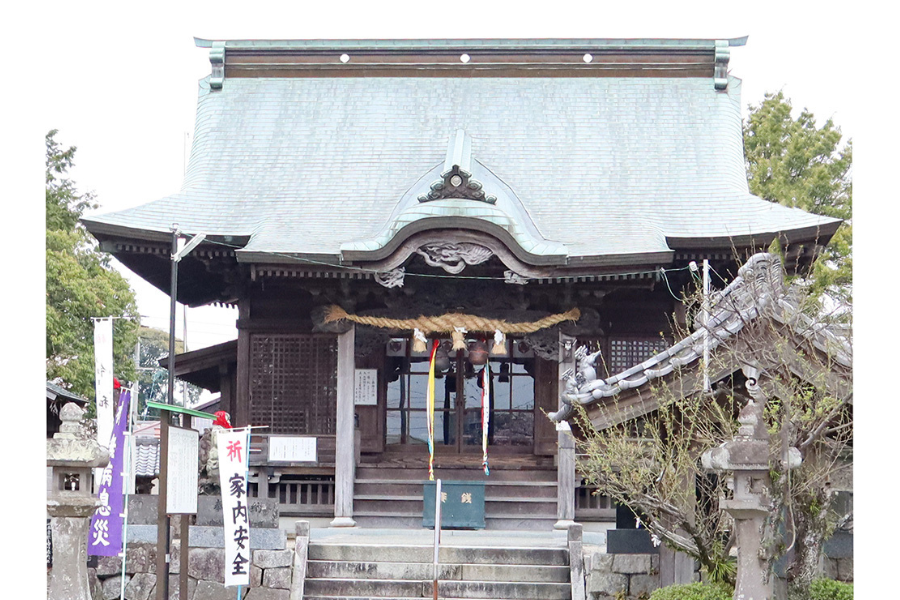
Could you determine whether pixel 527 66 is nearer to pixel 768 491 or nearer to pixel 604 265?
pixel 604 265

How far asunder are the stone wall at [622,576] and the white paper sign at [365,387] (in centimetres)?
613

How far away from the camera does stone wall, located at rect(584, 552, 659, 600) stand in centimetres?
1323

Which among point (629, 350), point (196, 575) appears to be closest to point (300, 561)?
point (196, 575)

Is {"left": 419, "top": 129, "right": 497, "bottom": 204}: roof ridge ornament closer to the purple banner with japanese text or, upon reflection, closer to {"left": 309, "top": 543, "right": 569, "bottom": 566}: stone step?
{"left": 309, "top": 543, "right": 569, "bottom": 566}: stone step

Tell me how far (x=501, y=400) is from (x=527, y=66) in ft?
22.3

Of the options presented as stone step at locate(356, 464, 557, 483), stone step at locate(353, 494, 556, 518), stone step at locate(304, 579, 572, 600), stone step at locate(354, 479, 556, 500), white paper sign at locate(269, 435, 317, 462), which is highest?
white paper sign at locate(269, 435, 317, 462)

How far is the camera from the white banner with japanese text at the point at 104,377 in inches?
628

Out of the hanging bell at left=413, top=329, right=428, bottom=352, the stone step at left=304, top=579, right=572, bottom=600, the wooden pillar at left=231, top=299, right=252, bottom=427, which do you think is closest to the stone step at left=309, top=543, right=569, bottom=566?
the stone step at left=304, top=579, right=572, bottom=600

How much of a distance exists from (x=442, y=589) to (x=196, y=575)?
9.85 ft

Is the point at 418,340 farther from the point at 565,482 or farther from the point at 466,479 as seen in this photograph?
the point at 565,482

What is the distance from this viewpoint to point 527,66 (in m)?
22.2

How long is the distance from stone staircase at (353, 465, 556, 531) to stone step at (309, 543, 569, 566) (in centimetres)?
272

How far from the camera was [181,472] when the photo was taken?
13273 millimetres

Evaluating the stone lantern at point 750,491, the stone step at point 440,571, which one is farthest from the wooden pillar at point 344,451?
the stone lantern at point 750,491
